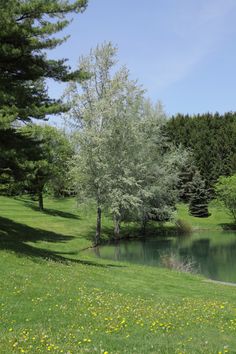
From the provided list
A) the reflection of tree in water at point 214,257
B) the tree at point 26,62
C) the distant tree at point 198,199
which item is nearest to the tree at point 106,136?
the reflection of tree in water at point 214,257

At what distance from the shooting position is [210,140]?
265 feet

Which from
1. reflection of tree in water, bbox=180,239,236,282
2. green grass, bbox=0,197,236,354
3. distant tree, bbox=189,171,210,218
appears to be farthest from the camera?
distant tree, bbox=189,171,210,218

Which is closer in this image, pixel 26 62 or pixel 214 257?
pixel 26 62

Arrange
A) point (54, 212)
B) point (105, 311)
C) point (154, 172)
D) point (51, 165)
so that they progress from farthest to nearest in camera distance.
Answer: point (54, 212) → point (51, 165) → point (154, 172) → point (105, 311)

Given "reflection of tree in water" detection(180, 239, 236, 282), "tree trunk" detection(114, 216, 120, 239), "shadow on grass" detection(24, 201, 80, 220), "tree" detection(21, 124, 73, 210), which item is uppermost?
"tree" detection(21, 124, 73, 210)

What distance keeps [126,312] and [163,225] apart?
46.2m

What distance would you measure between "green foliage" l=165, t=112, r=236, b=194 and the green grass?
55.8 m

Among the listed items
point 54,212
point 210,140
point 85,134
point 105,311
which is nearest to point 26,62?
point 105,311

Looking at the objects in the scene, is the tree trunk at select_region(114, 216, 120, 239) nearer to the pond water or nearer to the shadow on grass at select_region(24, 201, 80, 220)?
the pond water

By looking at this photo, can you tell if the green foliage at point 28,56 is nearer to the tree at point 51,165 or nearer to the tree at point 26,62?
the tree at point 26,62

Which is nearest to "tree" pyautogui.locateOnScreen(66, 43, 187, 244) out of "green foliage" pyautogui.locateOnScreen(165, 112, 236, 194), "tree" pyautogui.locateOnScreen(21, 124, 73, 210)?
"tree" pyautogui.locateOnScreen(21, 124, 73, 210)

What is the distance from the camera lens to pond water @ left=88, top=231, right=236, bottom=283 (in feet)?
104

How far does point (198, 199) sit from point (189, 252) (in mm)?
31472

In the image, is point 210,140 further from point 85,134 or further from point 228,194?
point 85,134
